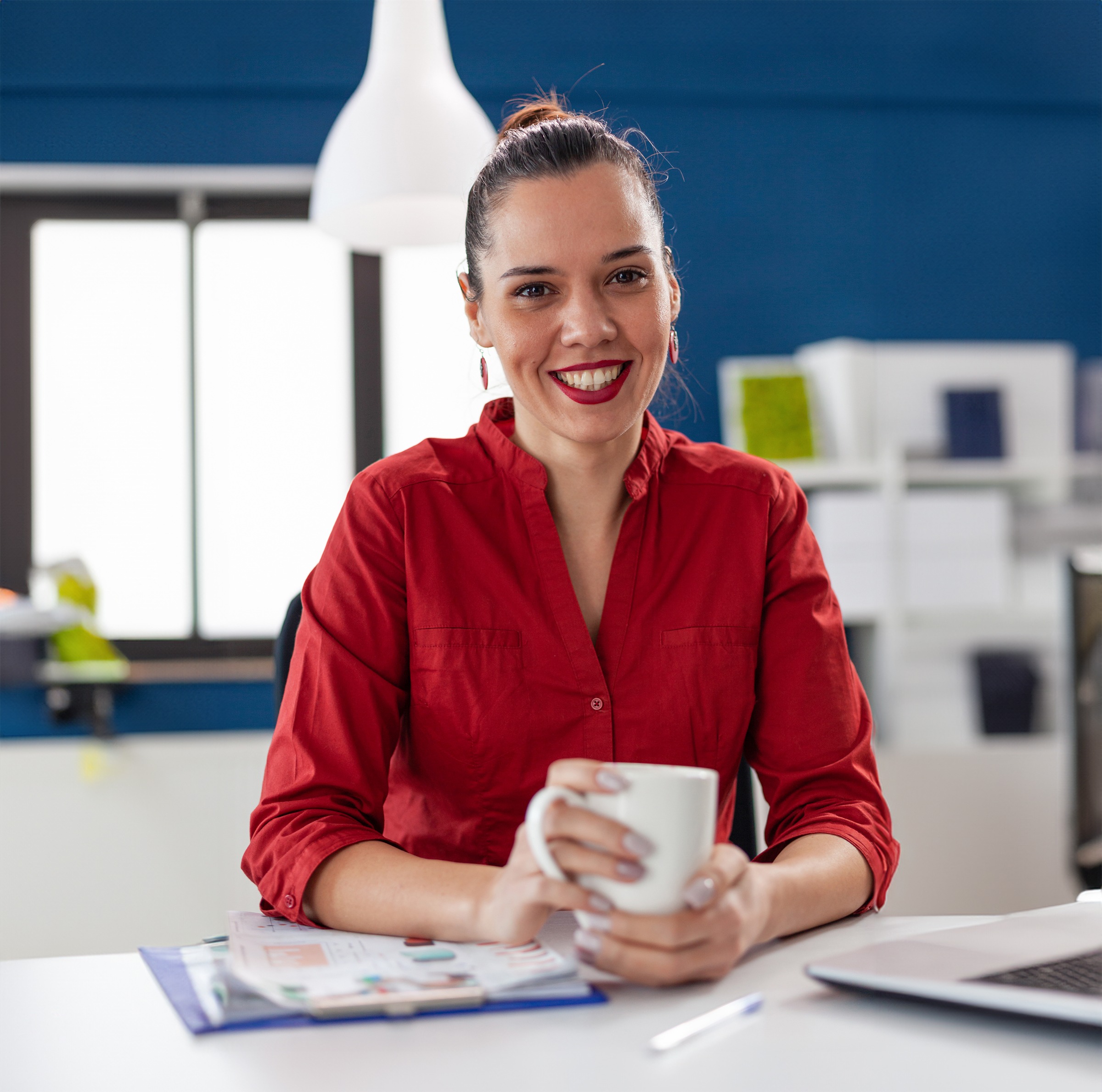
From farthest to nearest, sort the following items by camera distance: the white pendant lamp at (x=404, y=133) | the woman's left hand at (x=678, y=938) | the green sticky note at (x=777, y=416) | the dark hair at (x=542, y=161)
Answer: the green sticky note at (x=777, y=416) → the white pendant lamp at (x=404, y=133) → the dark hair at (x=542, y=161) → the woman's left hand at (x=678, y=938)

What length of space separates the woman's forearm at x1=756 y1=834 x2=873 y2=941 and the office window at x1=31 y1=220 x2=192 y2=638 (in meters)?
2.76

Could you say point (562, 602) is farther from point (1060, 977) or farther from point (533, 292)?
point (1060, 977)

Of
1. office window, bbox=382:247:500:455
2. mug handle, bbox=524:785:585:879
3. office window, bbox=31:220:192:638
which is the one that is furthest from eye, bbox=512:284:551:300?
office window, bbox=31:220:192:638

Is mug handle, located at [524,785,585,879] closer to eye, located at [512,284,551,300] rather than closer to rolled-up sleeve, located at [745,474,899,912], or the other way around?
rolled-up sleeve, located at [745,474,899,912]

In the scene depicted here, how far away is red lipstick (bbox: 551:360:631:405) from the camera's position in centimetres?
122

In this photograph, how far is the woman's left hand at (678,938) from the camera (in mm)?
748

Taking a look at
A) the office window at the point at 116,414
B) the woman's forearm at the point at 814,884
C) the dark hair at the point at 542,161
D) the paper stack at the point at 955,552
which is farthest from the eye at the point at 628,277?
the office window at the point at 116,414

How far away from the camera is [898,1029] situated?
700 millimetres

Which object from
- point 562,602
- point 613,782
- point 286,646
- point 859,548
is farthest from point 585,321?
point 859,548

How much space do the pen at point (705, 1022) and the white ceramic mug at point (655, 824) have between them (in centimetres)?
7

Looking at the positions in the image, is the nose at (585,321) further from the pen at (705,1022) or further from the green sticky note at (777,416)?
the green sticky note at (777,416)

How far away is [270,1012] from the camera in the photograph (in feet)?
2.33

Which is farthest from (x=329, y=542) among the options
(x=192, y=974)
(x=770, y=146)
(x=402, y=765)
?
(x=770, y=146)

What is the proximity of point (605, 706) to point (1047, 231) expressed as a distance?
3160 mm
